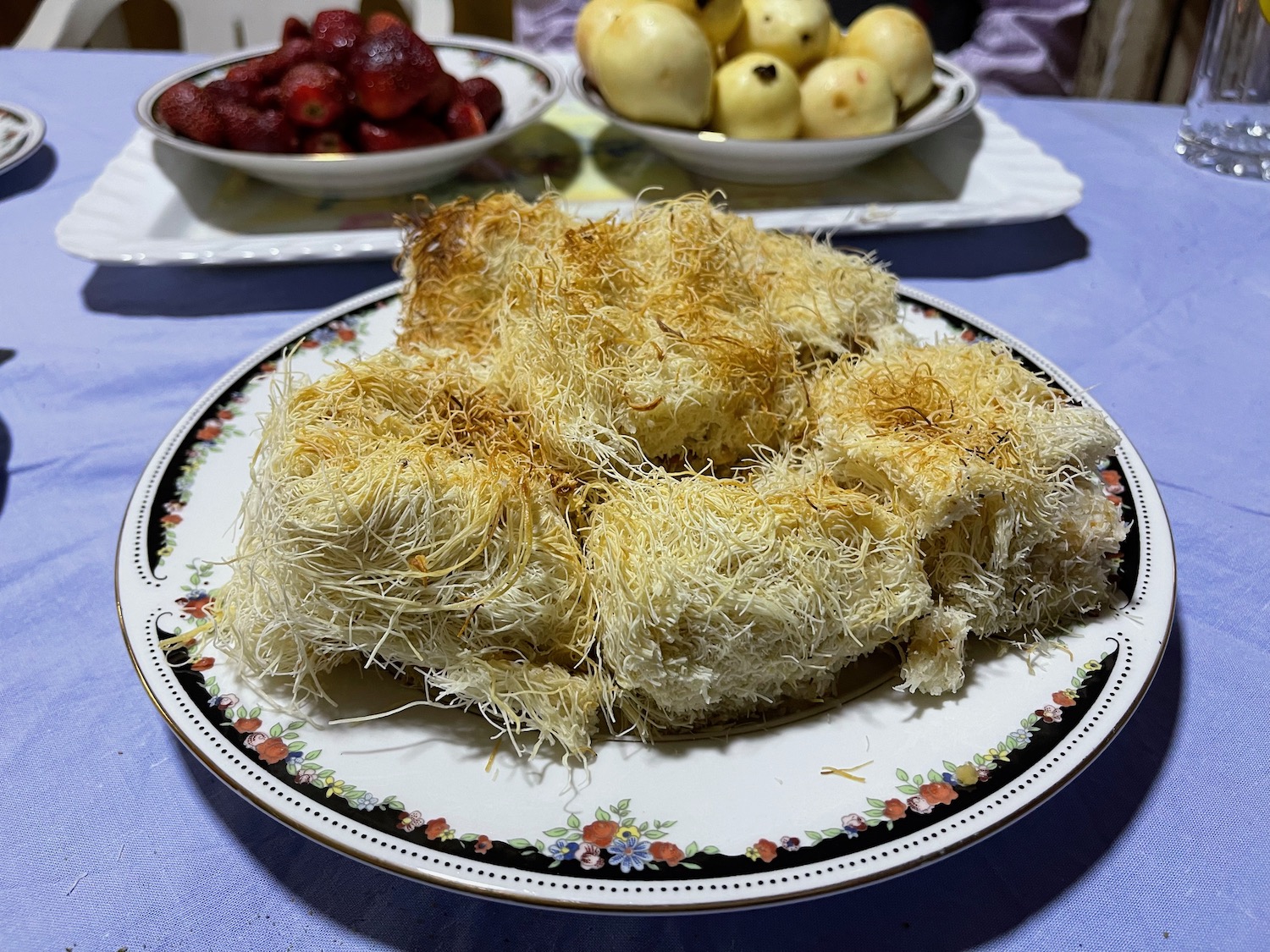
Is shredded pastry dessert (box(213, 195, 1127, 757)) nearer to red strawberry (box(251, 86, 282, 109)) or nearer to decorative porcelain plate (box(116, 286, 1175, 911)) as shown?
decorative porcelain plate (box(116, 286, 1175, 911))

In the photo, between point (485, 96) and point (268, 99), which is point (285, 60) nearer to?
point (268, 99)

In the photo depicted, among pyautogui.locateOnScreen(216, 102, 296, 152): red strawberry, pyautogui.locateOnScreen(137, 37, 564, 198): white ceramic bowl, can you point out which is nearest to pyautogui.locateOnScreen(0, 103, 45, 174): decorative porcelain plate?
pyautogui.locateOnScreen(137, 37, 564, 198): white ceramic bowl

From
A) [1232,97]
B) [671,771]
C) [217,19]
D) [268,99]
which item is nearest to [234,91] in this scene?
[268,99]

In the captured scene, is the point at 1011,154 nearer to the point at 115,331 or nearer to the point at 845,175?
the point at 845,175

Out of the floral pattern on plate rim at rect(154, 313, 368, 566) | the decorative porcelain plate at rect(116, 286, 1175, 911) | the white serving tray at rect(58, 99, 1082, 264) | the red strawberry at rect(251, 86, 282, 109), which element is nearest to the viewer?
the decorative porcelain plate at rect(116, 286, 1175, 911)

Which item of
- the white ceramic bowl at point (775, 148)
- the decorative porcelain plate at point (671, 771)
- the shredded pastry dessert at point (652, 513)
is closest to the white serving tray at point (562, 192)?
the white ceramic bowl at point (775, 148)

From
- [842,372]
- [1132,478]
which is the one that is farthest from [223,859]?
[1132,478]

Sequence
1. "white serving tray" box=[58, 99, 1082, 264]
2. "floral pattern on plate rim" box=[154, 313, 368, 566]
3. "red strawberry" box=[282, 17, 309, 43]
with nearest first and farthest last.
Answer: "floral pattern on plate rim" box=[154, 313, 368, 566], "white serving tray" box=[58, 99, 1082, 264], "red strawberry" box=[282, 17, 309, 43]
